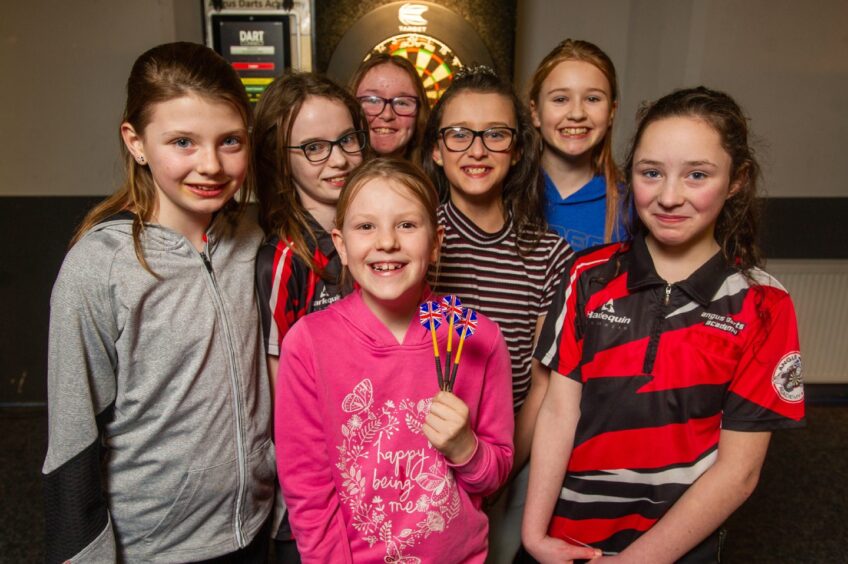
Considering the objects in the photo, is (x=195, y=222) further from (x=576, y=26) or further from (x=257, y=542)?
(x=576, y=26)

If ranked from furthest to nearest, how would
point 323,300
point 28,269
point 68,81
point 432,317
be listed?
point 28,269, point 68,81, point 323,300, point 432,317

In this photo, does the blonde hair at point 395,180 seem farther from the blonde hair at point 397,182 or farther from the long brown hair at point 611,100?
the long brown hair at point 611,100

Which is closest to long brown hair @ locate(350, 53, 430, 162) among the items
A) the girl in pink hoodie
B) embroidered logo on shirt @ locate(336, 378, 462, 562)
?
the girl in pink hoodie

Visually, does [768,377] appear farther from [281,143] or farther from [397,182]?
[281,143]

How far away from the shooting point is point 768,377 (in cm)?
97

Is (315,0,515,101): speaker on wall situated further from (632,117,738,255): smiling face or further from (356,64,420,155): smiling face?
(632,117,738,255): smiling face

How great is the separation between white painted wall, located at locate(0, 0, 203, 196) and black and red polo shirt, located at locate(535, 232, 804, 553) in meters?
2.33

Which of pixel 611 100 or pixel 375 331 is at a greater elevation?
pixel 611 100

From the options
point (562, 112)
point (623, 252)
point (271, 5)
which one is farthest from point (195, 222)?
point (271, 5)

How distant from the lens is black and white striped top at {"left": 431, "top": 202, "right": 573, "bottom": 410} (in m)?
1.23

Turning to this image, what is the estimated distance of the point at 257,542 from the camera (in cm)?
115

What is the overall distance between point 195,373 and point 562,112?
1.06m

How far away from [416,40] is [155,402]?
1.99 metres

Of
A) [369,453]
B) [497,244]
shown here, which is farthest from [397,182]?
[369,453]
